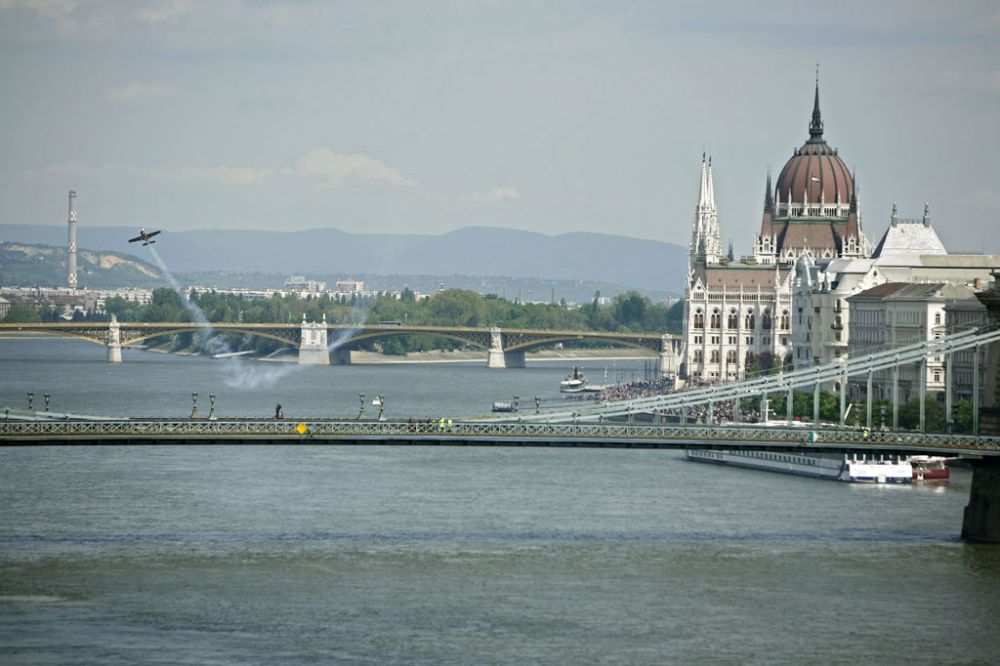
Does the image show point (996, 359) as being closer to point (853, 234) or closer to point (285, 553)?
point (285, 553)

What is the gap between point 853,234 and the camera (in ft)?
556

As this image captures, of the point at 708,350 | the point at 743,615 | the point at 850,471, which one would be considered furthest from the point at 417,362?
the point at 743,615

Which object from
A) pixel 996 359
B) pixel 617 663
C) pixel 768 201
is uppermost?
pixel 768 201

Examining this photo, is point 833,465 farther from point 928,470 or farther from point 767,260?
point 767,260

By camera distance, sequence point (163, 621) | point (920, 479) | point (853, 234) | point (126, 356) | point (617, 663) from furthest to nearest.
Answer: point (126, 356), point (853, 234), point (920, 479), point (163, 621), point (617, 663)

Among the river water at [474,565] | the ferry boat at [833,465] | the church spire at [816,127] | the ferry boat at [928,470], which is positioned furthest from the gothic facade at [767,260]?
the river water at [474,565]

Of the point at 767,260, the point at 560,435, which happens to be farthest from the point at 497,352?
the point at 560,435

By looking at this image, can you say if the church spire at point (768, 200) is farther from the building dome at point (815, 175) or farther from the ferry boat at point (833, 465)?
the ferry boat at point (833, 465)

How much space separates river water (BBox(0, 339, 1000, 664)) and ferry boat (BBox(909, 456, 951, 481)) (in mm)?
951

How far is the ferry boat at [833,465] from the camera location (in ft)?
241

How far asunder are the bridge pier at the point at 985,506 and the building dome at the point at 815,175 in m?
116

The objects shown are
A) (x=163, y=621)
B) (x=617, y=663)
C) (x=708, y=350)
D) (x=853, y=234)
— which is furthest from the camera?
(x=853, y=234)

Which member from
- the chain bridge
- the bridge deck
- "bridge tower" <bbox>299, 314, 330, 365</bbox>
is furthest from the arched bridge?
the bridge deck

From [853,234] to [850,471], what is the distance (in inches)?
3833
